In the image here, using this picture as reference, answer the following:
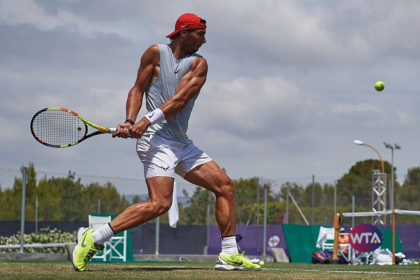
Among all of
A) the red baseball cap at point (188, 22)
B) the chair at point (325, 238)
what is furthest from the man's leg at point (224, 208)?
the chair at point (325, 238)

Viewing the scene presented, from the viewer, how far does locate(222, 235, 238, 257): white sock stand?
6719 millimetres

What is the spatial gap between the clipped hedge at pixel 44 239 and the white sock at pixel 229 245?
1056 centimetres

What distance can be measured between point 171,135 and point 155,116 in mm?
345

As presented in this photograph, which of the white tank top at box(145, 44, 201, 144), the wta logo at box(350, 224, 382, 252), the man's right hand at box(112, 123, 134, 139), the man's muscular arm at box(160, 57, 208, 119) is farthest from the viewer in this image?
the wta logo at box(350, 224, 382, 252)

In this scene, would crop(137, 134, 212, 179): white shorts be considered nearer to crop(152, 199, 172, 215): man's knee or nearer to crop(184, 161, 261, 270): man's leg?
crop(184, 161, 261, 270): man's leg

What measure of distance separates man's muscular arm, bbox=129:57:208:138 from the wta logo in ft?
32.8

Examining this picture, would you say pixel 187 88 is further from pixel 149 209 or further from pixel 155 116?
pixel 149 209

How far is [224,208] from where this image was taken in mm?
6801

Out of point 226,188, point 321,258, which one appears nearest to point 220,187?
point 226,188

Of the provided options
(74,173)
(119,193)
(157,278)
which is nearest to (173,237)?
(119,193)

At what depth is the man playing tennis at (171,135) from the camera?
250 inches

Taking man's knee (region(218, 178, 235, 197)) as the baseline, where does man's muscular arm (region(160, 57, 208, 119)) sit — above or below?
above

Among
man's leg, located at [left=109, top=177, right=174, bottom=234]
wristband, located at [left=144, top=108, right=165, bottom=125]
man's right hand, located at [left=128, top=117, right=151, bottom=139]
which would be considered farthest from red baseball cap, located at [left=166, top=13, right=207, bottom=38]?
man's leg, located at [left=109, top=177, right=174, bottom=234]

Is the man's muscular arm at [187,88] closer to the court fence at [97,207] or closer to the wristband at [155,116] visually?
the wristband at [155,116]
